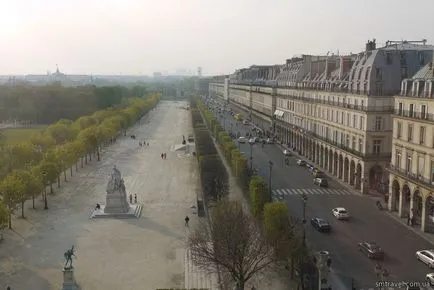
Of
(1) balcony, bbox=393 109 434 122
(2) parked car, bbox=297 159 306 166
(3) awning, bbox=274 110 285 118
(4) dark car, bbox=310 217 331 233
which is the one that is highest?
(1) balcony, bbox=393 109 434 122

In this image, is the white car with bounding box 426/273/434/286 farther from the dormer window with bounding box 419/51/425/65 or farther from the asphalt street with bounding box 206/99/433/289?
the dormer window with bounding box 419/51/425/65

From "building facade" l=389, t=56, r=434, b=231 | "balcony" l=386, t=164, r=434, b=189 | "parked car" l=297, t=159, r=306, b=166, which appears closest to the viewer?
"balcony" l=386, t=164, r=434, b=189

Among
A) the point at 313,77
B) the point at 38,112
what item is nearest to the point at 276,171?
the point at 313,77

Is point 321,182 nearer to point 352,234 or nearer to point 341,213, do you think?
point 341,213

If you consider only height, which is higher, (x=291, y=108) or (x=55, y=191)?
(x=291, y=108)

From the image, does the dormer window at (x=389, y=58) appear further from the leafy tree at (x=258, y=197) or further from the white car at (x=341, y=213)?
the leafy tree at (x=258, y=197)

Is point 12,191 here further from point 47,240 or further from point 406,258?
point 406,258

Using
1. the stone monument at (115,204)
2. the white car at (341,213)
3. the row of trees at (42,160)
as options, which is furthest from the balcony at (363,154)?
the row of trees at (42,160)

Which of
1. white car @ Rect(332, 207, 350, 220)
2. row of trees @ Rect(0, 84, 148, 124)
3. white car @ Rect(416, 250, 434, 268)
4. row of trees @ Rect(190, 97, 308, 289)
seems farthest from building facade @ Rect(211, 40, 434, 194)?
row of trees @ Rect(0, 84, 148, 124)
